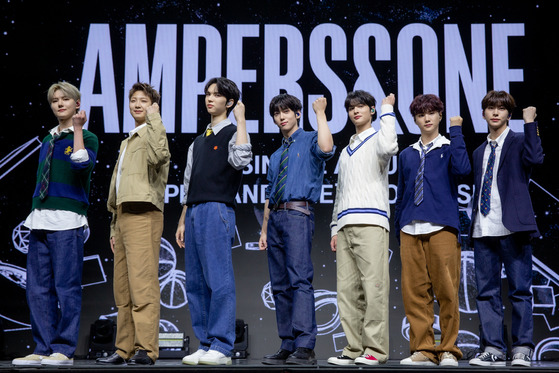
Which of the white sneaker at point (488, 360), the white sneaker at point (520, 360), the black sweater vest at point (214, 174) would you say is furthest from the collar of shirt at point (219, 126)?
the white sneaker at point (520, 360)

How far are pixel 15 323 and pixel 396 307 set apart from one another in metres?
3.10

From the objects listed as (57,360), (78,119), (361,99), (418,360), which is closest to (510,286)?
(418,360)

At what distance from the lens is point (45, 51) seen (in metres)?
5.28

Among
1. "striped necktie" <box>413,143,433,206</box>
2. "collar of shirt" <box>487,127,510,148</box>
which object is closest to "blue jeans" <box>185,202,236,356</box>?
"striped necktie" <box>413,143,433,206</box>

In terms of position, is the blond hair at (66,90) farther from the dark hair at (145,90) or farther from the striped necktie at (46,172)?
the dark hair at (145,90)

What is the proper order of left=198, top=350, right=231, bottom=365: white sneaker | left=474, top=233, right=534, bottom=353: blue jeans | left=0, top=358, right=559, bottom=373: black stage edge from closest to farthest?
left=0, top=358, right=559, bottom=373: black stage edge < left=198, top=350, right=231, bottom=365: white sneaker < left=474, top=233, right=534, bottom=353: blue jeans

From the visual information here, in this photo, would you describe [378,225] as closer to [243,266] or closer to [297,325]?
[297,325]

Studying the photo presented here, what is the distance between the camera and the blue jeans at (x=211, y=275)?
3.30 m

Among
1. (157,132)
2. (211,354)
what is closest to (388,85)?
(157,132)

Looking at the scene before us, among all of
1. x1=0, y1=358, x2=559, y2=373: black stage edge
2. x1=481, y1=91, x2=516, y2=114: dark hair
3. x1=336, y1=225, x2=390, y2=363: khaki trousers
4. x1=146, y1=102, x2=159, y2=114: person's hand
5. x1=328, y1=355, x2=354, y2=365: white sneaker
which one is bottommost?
x1=328, y1=355, x2=354, y2=365: white sneaker

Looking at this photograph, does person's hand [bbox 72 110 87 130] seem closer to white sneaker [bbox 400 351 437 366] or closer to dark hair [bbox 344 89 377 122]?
dark hair [bbox 344 89 377 122]

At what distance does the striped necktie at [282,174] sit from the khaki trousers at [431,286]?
30.1 inches

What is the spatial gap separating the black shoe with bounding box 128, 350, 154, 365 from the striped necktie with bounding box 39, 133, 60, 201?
1.08 m

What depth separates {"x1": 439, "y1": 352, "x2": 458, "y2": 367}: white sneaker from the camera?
128 inches
